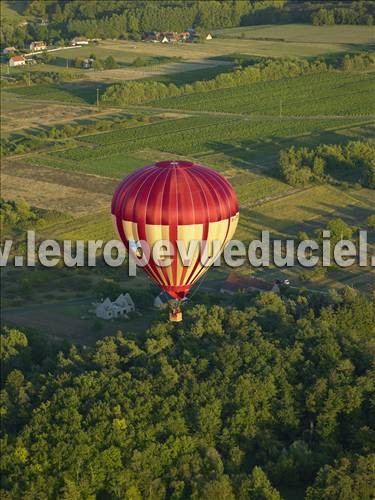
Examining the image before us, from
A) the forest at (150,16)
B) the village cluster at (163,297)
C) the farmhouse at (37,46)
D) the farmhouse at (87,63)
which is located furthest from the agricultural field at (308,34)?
the village cluster at (163,297)

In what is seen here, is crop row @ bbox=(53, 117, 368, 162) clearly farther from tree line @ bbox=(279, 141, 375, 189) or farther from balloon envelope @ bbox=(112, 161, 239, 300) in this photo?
balloon envelope @ bbox=(112, 161, 239, 300)

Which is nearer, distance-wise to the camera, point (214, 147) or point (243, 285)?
point (243, 285)

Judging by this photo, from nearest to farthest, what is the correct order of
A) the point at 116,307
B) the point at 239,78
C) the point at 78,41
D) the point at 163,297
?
the point at 116,307 → the point at 163,297 → the point at 239,78 → the point at 78,41

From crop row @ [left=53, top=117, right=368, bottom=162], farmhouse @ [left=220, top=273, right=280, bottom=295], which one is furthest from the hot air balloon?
crop row @ [left=53, top=117, right=368, bottom=162]

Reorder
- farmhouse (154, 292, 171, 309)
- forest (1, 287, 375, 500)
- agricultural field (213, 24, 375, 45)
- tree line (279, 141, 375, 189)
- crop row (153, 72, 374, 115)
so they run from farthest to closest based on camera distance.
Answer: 1. agricultural field (213, 24, 375, 45)
2. crop row (153, 72, 374, 115)
3. tree line (279, 141, 375, 189)
4. farmhouse (154, 292, 171, 309)
5. forest (1, 287, 375, 500)

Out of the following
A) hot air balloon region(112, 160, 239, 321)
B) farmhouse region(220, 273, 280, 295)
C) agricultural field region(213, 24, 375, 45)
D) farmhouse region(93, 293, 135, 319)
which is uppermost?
hot air balloon region(112, 160, 239, 321)

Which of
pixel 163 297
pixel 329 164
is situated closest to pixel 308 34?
pixel 329 164

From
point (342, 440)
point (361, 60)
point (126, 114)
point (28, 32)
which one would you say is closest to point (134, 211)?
point (342, 440)

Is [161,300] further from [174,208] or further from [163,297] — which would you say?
[174,208]
